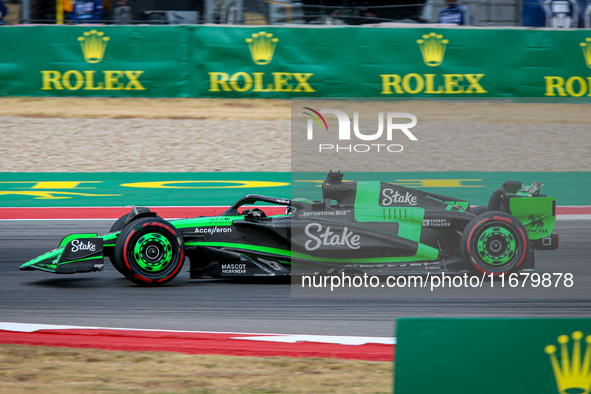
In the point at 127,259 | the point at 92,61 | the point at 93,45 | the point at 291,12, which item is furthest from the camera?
the point at 291,12

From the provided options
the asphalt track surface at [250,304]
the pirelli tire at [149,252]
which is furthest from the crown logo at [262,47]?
the pirelli tire at [149,252]

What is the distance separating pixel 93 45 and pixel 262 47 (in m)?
A: 3.37

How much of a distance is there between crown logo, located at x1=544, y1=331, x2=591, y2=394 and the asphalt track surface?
2.24 metres

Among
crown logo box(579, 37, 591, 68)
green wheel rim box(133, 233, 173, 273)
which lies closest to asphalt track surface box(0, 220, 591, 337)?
green wheel rim box(133, 233, 173, 273)

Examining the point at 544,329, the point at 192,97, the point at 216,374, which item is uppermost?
the point at 192,97

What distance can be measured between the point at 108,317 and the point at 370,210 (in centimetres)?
243

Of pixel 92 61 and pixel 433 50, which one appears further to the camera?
pixel 433 50

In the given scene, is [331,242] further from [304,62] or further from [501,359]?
[304,62]

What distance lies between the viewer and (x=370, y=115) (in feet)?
47.0

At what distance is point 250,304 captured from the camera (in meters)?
5.92

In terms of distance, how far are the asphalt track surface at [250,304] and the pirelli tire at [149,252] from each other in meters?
0.14

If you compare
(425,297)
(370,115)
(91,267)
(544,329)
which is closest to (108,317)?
(91,267)

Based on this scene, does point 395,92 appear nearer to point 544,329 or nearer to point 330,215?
point 330,215

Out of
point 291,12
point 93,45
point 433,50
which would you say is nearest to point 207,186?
point 93,45
